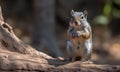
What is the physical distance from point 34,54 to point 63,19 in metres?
6.99

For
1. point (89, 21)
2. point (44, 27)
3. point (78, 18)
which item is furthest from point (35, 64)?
point (89, 21)

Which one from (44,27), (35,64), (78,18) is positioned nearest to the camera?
(35,64)

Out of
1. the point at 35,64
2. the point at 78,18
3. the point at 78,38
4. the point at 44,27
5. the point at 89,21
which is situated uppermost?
the point at 89,21

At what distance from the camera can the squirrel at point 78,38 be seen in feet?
20.3

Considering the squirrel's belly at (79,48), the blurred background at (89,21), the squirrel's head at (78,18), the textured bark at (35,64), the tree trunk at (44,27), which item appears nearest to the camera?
the textured bark at (35,64)

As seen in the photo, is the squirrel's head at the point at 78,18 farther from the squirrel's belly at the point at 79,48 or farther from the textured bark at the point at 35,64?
the textured bark at the point at 35,64

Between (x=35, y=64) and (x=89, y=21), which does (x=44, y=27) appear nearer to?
(x=89, y=21)

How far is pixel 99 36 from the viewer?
1309cm

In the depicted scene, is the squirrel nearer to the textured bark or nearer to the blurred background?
the textured bark

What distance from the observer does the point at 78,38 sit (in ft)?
20.5

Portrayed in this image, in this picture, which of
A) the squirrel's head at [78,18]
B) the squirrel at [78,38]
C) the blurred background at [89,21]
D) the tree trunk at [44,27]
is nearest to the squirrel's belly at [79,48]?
the squirrel at [78,38]

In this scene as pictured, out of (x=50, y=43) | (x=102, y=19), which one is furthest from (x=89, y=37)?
(x=102, y=19)

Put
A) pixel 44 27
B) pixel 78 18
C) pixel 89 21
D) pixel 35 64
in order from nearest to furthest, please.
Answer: pixel 35 64 → pixel 78 18 → pixel 44 27 → pixel 89 21

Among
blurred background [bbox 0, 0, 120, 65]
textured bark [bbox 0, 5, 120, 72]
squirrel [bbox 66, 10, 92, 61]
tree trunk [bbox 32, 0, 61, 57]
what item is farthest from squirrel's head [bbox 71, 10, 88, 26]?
blurred background [bbox 0, 0, 120, 65]
